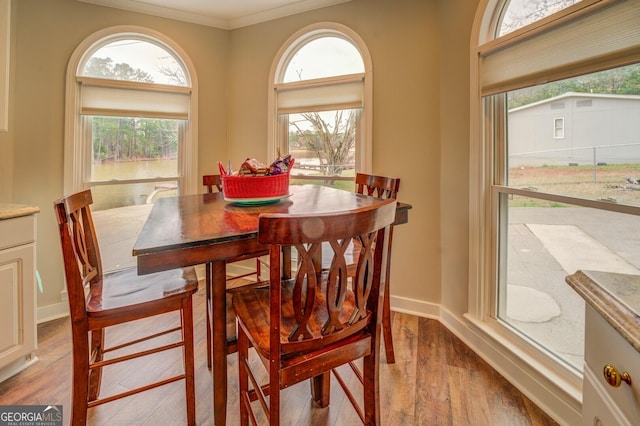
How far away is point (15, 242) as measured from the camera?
1833 millimetres

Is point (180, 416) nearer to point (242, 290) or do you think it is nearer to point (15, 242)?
point (242, 290)

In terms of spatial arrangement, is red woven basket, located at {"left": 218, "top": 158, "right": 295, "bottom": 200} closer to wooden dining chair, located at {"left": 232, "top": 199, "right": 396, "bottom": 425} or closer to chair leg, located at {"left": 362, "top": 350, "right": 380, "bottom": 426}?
wooden dining chair, located at {"left": 232, "top": 199, "right": 396, "bottom": 425}

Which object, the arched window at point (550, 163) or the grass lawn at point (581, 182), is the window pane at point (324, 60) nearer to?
the arched window at point (550, 163)

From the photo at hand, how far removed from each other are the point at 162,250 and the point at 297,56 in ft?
8.46

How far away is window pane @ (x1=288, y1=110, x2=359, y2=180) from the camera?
2875mm

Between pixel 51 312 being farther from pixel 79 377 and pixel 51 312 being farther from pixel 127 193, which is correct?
pixel 79 377

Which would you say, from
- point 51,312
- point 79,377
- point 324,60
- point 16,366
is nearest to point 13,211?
point 16,366

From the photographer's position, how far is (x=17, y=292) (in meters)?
1.86

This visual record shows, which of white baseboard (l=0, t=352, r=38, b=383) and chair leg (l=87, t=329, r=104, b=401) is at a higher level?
chair leg (l=87, t=329, r=104, b=401)

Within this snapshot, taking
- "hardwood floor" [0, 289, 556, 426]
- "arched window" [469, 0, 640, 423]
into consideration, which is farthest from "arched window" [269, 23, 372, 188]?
"hardwood floor" [0, 289, 556, 426]

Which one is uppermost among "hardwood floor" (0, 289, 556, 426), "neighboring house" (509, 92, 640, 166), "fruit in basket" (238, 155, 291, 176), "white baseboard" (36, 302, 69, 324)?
"neighboring house" (509, 92, 640, 166)

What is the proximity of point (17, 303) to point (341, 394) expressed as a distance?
1872 mm

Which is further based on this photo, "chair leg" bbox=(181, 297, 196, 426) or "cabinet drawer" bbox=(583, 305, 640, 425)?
"chair leg" bbox=(181, 297, 196, 426)

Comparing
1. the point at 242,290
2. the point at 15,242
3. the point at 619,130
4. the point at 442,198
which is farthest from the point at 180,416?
the point at 619,130
